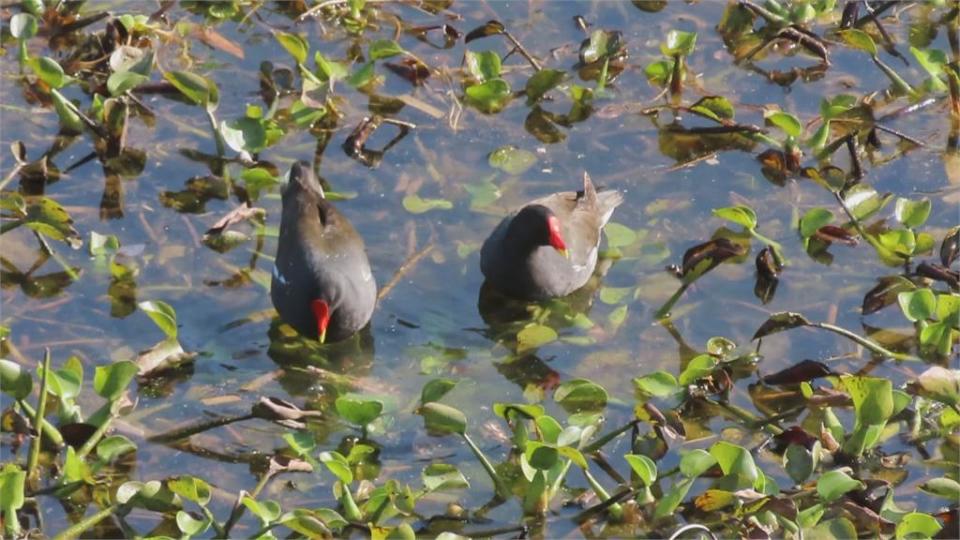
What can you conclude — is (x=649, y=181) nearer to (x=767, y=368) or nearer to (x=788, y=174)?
(x=788, y=174)

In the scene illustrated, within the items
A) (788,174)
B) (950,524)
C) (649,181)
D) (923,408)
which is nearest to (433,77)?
(649,181)

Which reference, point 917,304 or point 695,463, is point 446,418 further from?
point 917,304

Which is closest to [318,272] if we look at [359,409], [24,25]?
[359,409]

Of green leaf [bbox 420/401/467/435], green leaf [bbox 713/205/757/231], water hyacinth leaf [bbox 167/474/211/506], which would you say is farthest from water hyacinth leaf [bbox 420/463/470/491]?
green leaf [bbox 713/205/757/231]

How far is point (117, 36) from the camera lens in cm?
742

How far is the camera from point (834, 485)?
4.94 m

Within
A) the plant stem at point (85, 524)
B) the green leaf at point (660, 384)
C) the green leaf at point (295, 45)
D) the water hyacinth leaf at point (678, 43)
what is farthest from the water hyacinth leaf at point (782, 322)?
the green leaf at point (295, 45)

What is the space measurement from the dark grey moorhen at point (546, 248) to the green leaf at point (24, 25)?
88.6 inches

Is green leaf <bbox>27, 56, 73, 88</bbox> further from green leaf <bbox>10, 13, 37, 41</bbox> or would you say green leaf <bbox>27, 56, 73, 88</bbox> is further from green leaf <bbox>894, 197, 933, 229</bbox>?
green leaf <bbox>894, 197, 933, 229</bbox>

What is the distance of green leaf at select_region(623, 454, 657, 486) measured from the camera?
4895 millimetres

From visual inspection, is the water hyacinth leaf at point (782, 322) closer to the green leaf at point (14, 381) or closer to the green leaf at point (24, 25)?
the green leaf at point (14, 381)

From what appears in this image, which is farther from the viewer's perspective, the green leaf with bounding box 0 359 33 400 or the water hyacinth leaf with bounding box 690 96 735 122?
the water hyacinth leaf with bounding box 690 96 735 122

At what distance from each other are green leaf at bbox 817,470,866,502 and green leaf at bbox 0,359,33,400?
2446mm

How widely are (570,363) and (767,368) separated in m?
0.71
